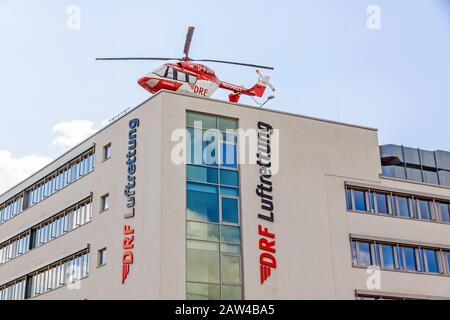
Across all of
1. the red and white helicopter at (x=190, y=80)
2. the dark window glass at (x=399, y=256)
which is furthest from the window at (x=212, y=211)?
the dark window glass at (x=399, y=256)

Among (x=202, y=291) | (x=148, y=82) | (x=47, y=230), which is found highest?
(x=148, y=82)

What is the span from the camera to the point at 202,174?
44.5 meters

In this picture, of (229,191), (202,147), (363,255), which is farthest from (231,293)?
(363,255)

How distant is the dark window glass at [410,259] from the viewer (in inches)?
1923

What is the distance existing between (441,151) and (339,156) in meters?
11.6

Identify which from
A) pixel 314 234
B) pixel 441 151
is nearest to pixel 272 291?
pixel 314 234

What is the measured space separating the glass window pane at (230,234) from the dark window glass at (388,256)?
9237 mm

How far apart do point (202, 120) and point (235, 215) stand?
5478mm

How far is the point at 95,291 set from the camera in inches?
1817

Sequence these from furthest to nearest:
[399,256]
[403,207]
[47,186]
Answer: [47,186], [403,207], [399,256]

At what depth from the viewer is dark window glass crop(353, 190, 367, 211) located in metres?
48.7

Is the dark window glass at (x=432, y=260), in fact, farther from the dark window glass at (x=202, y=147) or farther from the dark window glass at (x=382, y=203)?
the dark window glass at (x=202, y=147)

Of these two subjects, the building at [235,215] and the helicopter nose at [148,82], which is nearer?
the building at [235,215]

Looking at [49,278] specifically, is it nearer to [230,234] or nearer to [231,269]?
[230,234]
